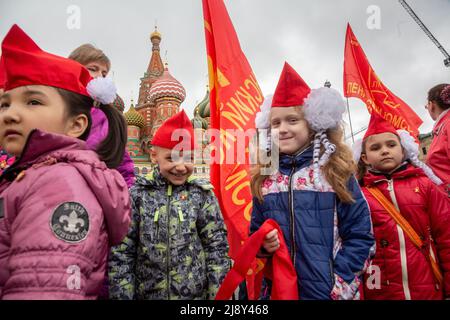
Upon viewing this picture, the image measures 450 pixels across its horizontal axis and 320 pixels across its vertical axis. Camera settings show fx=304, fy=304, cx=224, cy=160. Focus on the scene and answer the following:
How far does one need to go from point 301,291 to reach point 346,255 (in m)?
0.33

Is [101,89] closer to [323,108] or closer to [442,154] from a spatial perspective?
[323,108]

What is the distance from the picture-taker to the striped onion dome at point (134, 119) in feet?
104

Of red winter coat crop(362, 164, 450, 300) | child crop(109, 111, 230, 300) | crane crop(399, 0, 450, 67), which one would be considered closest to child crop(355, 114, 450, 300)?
red winter coat crop(362, 164, 450, 300)

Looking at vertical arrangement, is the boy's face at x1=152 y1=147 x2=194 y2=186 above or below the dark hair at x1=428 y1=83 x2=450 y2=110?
below

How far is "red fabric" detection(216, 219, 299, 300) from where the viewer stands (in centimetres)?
152

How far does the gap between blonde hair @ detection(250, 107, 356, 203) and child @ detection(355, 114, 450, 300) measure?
29.5 inches

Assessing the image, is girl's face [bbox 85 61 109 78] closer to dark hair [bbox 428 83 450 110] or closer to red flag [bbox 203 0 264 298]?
red flag [bbox 203 0 264 298]

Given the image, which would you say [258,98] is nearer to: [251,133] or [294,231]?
[251,133]

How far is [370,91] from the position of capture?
5.25m

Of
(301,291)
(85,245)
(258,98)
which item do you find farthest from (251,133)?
(85,245)

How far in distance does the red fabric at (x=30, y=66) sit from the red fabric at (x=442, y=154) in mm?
3636

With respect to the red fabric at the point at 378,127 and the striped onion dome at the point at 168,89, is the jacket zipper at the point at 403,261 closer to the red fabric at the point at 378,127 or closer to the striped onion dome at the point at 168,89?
the red fabric at the point at 378,127

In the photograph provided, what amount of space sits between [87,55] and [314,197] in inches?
87.6

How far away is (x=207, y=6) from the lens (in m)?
3.19
